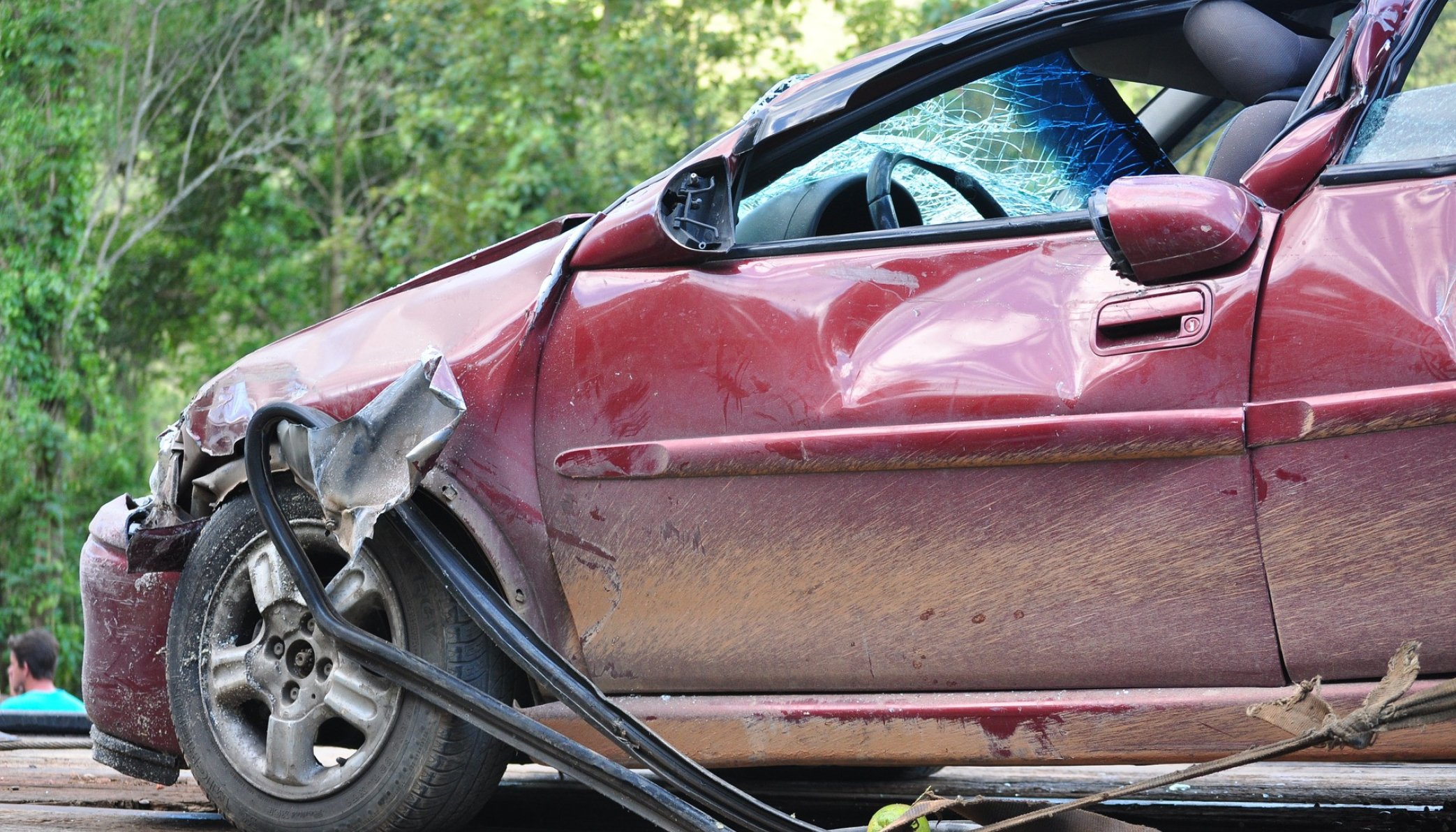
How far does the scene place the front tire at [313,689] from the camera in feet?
8.80

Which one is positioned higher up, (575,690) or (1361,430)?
(1361,430)

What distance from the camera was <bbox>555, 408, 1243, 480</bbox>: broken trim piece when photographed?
7.18ft

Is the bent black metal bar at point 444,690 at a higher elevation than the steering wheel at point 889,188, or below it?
below

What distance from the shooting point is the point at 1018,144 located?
323cm

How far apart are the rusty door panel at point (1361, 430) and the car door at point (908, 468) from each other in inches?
1.9

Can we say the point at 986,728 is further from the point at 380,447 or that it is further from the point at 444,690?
the point at 380,447

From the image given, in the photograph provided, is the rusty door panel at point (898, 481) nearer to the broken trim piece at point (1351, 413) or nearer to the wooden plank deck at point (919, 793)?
the broken trim piece at point (1351, 413)

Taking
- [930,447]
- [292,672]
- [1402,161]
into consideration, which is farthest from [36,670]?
[1402,161]

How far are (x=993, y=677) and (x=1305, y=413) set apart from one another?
2.20ft

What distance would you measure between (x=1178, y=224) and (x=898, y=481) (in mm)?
627

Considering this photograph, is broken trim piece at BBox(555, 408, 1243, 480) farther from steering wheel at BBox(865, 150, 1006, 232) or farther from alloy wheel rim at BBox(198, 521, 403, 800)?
steering wheel at BBox(865, 150, 1006, 232)

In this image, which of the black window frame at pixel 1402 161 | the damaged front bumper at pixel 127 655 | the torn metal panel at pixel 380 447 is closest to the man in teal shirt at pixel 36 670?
the damaged front bumper at pixel 127 655

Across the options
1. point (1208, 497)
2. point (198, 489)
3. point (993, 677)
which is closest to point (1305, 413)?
point (1208, 497)

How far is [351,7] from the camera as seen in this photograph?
17984 mm
